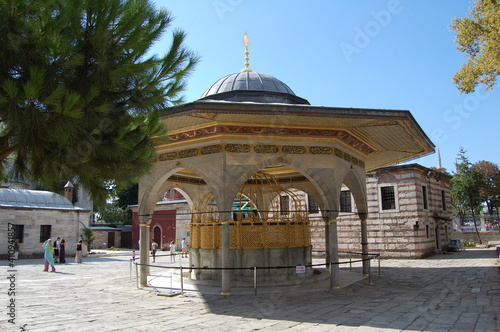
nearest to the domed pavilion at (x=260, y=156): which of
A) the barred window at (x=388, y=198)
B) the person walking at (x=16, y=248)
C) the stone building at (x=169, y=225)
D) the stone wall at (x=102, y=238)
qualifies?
the barred window at (x=388, y=198)

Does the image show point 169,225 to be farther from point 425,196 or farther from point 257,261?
point 257,261

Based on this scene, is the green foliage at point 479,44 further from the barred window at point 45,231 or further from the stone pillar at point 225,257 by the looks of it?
the barred window at point 45,231

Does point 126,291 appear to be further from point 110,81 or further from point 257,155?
point 110,81

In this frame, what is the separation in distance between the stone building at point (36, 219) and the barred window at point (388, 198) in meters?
18.9

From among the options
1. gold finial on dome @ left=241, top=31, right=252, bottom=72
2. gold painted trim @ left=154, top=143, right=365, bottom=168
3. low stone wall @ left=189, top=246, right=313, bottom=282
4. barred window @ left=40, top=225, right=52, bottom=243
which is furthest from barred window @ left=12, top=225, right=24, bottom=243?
gold finial on dome @ left=241, top=31, right=252, bottom=72

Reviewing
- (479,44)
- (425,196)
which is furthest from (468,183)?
(479,44)

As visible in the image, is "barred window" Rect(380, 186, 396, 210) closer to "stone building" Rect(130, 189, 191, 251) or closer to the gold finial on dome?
the gold finial on dome

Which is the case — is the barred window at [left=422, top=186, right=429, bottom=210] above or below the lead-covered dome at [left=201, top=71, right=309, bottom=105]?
below

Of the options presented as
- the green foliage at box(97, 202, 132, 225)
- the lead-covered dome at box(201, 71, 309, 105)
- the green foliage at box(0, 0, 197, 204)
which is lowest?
the green foliage at box(97, 202, 132, 225)

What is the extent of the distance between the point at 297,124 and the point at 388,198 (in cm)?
1296

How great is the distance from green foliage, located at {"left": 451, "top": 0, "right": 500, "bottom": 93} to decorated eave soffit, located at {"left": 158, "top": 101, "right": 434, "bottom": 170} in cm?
359

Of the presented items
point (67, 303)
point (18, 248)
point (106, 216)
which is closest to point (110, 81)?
point (67, 303)

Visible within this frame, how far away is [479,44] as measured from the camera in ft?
42.5

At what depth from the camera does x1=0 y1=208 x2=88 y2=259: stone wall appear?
21789 mm
